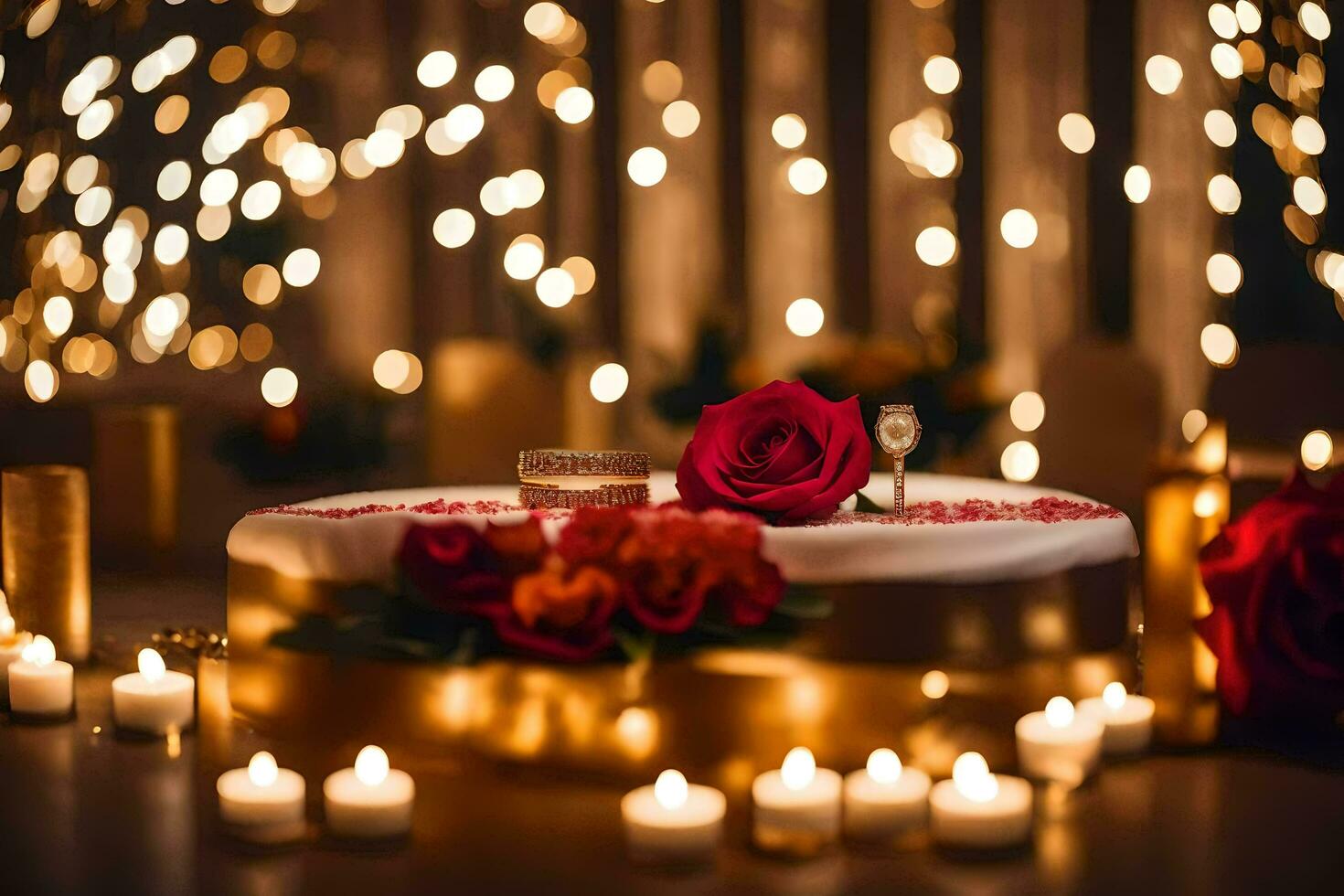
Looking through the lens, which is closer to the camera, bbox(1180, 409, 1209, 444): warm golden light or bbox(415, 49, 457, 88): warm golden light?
bbox(1180, 409, 1209, 444): warm golden light

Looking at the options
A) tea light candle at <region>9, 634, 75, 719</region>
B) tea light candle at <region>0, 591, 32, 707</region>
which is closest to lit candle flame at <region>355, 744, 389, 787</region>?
tea light candle at <region>9, 634, 75, 719</region>

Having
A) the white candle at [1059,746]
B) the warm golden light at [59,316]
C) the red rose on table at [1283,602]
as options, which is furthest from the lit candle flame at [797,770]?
the warm golden light at [59,316]

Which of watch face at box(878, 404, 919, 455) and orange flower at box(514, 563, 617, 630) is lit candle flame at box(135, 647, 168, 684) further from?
watch face at box(878, 404, 919, 455)

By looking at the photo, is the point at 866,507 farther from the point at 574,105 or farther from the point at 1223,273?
the point at 574,105

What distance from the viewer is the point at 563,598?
1.04 metres

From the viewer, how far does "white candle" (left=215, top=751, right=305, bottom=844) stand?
3.08 ft

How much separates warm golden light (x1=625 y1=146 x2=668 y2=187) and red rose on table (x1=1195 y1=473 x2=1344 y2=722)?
39.5 inches

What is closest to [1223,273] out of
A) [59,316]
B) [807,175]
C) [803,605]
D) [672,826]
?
[807,175]

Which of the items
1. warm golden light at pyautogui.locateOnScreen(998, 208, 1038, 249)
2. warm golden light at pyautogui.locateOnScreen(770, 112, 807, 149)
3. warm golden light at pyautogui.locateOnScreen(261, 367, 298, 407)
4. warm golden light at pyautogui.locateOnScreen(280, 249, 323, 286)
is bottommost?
warm golden light at pyautogui.locateOnScreen(261, 367, 298, 407)

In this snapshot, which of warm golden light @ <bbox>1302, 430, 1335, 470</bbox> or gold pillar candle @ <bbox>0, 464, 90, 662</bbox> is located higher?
warm golden light @ <bbox>1302, 430, 1335, 470</bbox>

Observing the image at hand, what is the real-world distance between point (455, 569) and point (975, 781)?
422 mm

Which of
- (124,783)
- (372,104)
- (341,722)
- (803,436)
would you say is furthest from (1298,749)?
(372,104)

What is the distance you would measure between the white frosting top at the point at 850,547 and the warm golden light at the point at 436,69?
92 centimetres

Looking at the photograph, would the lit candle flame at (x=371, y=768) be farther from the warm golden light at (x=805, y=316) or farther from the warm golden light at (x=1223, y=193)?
the warm golden light at (x=1223, y=193)
